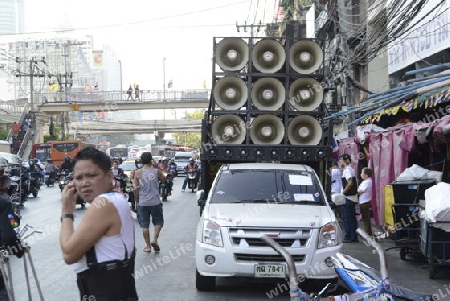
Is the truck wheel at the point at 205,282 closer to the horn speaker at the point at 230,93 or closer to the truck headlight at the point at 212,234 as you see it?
the truck headlight at the point at 212,234

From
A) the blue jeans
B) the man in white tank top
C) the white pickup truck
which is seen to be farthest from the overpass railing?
the man in white tank top

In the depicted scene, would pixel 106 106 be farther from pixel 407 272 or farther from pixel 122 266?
pixel 122 266

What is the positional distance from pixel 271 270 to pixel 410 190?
157 inches

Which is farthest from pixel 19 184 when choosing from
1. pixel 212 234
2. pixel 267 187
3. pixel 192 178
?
pixel 192 178

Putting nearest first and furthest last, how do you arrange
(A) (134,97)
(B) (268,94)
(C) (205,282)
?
(C) (205,282)
(B) (268,94)
(A) (134,97)

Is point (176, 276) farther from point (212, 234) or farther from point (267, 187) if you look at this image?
point (267, 187)

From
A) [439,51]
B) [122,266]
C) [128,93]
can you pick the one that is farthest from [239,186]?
[128,93]

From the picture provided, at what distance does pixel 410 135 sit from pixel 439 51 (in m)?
4.89

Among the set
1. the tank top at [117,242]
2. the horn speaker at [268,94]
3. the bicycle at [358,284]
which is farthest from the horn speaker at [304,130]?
the tank top at [117,242]

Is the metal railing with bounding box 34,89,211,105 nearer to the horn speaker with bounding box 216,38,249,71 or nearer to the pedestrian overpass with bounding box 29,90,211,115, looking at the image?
the pedestrian overpass with bounding box 29,90,211,115

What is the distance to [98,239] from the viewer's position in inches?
138

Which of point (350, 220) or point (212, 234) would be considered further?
point (350, 220)

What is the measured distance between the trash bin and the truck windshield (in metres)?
2.00

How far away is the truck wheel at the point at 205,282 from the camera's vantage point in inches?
322
